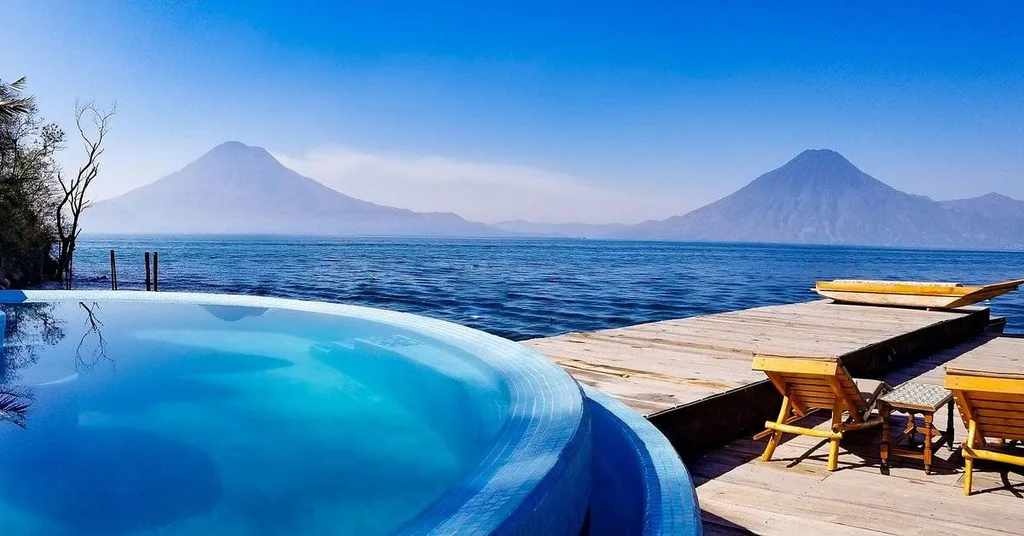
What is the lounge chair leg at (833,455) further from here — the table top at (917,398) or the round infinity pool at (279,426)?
the round infinity pool at (279,426)

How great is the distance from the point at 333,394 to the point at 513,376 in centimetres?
206

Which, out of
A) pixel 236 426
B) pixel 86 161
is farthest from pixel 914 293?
pixel 86 161

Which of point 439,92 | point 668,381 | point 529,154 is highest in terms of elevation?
point 439,92

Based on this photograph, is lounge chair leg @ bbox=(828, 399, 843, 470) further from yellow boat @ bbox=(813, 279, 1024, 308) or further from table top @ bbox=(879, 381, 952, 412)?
yellow boat @ bbox=(813, 279, 1024, 308)

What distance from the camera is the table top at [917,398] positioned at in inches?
154

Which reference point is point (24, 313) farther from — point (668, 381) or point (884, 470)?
point (884, 470)

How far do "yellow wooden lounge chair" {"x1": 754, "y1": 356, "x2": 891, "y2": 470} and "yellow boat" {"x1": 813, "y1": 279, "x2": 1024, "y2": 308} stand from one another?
751cm

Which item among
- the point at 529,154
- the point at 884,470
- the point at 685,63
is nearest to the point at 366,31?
the point at 685,63

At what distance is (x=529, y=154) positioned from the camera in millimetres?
53969

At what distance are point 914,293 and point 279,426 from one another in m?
10.4

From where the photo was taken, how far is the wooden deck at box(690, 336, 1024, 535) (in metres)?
3.13

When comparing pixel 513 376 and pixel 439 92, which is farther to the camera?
pixel 439 92

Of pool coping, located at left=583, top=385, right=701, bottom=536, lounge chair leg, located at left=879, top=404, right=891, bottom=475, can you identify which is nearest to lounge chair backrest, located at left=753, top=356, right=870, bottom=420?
lounge chair leg, located at left=879, top=404, right=891, bottom=475

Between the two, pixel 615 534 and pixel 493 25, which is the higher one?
pixel 493 25
